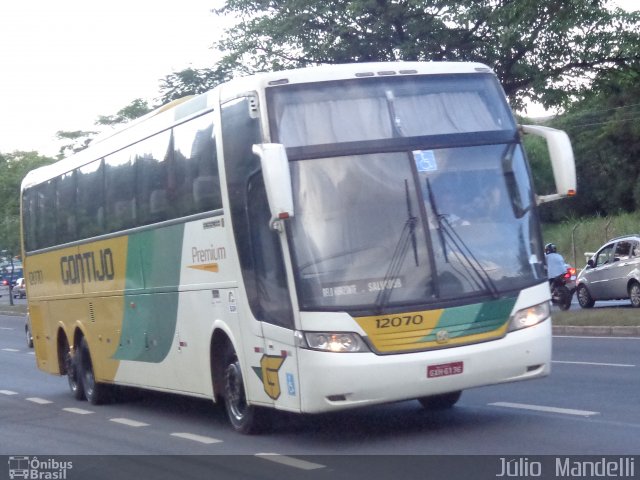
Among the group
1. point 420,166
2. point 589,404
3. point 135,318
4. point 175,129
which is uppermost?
point 175,129

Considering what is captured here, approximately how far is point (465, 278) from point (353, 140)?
59.3 inches

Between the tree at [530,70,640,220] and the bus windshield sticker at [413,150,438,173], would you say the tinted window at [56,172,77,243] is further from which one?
the tree at [530,70,640,220]

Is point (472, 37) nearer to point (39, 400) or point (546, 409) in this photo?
point (39, 400)

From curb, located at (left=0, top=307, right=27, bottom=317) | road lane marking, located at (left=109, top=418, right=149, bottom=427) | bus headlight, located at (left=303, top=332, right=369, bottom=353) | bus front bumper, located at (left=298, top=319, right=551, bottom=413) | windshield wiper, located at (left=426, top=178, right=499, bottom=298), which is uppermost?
windshield wiper, located at (left=426, top=178, right=499, bottom=298)

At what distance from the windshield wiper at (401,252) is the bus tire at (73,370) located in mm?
8448

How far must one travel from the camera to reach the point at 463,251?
994 cm

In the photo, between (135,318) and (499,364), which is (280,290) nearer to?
(499,364)

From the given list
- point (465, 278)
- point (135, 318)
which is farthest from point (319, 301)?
point (135, 318)

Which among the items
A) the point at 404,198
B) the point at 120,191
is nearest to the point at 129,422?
the point at 120,191

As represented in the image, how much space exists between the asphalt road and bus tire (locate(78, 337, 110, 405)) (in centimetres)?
19

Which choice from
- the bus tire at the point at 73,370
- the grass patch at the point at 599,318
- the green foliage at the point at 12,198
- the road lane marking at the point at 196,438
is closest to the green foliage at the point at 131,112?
the green foliage at the point at 12,198

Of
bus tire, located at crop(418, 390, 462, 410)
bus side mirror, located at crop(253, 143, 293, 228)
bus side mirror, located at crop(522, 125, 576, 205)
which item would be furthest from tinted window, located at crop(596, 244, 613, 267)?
bus side mirror, located at crop(253, 143, 293, 228)
